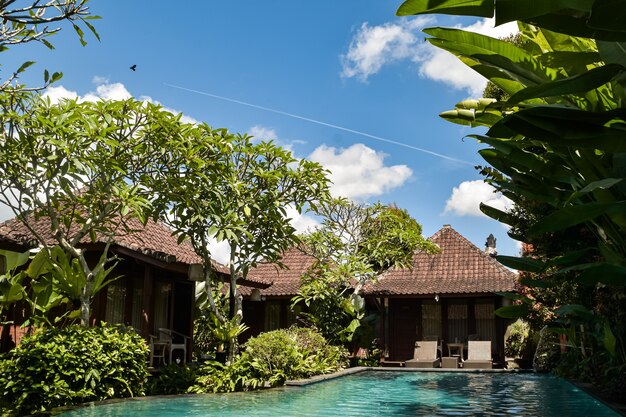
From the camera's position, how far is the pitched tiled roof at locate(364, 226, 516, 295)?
21.4 meters

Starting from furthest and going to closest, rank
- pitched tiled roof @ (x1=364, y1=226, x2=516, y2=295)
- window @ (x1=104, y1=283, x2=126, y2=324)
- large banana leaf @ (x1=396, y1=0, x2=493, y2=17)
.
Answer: pitched tiled roof @ (x1=364, y1=226, x2=516, y2=295)
window @ (x1=104, y1=283, x2=126, y2=324)
large banana leaf @ (x1=396, y1=0, x2=493, y2=17)

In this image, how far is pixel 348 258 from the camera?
1902cm

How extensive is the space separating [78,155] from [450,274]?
55.5 ft

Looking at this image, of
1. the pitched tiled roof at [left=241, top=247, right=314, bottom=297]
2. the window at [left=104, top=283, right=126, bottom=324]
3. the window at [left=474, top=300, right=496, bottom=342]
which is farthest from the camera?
the pitched tiled roof at [left=241, top=247, right=314, bottom=297]

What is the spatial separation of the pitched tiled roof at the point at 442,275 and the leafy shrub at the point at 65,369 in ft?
36.7

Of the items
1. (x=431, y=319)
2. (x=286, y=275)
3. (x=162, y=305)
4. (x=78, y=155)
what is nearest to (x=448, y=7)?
(x=78, y=155)

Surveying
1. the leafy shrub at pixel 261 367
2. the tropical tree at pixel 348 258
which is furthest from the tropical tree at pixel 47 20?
the tropical tree at pixel 348 258

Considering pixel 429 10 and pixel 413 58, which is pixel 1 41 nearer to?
pixel 429 10

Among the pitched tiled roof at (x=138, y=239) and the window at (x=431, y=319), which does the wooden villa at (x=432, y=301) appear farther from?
the pitched tiled roof at (x=138, y=239)

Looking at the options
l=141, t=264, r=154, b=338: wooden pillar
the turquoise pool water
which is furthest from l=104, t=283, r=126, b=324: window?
the turquoise pool water

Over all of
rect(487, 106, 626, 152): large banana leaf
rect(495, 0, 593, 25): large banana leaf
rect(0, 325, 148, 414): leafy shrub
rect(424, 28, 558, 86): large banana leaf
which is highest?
rect(424, 28, 558, 86): large banana leaf

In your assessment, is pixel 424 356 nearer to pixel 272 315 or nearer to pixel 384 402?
pixel 272 315

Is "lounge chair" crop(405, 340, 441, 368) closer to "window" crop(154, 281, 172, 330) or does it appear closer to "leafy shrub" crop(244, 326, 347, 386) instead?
"leafy shrub" crop(244, 326, 347, 386)

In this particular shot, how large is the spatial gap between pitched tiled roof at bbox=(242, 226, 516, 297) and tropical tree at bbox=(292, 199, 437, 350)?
187 cm
